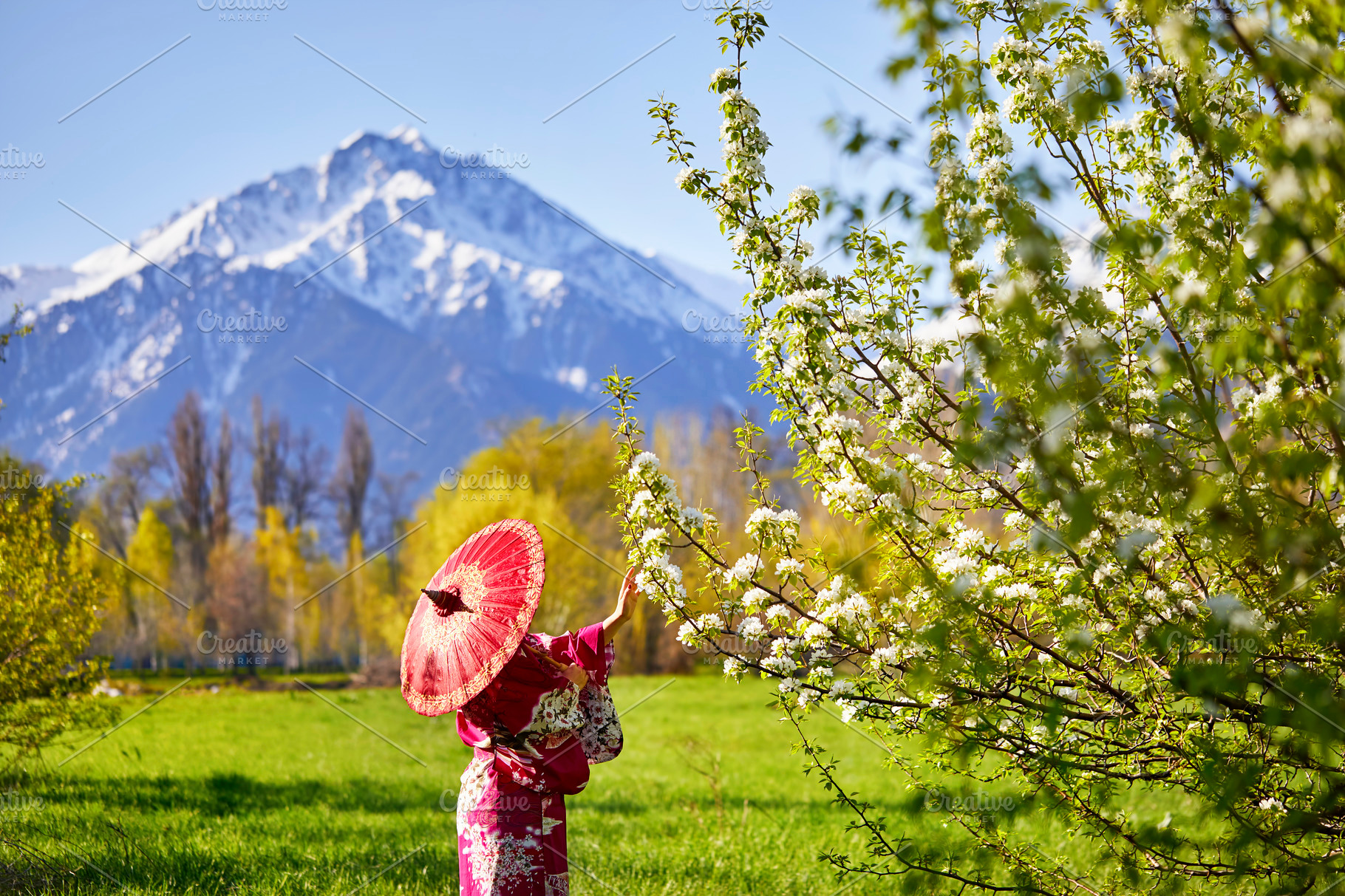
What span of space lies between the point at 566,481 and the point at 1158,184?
33.9 metres

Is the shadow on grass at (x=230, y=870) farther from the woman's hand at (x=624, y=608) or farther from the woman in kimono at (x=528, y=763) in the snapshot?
the woman's hand at (x=624, y=608)

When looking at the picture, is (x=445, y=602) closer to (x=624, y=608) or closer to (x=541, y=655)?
(x=541, y=655)

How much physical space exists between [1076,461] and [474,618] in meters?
2.56

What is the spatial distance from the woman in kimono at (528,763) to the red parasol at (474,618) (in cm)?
13

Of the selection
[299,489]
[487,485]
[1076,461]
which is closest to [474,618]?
[1076,461]

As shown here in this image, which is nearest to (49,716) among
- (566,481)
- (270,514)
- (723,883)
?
(723,883)

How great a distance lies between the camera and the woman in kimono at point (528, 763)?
12.7ft

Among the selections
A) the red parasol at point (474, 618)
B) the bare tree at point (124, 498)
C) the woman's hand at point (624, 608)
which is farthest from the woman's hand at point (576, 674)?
the bare tree at point (124, 498)

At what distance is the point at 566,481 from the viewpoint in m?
36.7

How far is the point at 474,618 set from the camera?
3939 millimetres

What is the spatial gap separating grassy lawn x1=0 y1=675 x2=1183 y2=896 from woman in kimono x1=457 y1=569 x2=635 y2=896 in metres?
1.53

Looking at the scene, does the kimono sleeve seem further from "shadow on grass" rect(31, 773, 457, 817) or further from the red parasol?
"shadow on grass" rect(31, 773, 457, 817)

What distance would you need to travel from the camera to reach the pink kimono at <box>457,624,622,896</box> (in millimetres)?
3865

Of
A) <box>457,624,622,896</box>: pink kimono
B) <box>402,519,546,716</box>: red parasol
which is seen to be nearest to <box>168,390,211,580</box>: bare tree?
<box>402,519,546,716</box>: red parasol
